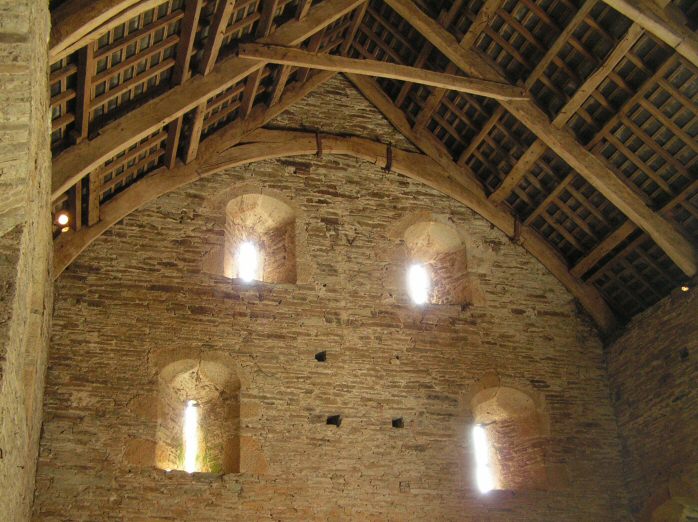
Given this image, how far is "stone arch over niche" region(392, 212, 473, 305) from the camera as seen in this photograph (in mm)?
11281

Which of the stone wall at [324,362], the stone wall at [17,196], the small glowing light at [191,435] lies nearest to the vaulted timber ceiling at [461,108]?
the stone wall at [324,362]

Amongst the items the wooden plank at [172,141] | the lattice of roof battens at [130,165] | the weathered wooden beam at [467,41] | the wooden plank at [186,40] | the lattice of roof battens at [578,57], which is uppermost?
the weathered wooden beam at [467,41]

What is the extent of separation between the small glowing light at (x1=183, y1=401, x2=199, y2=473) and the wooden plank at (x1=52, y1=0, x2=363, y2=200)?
2.90 meters

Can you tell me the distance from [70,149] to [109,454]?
301 centimetres

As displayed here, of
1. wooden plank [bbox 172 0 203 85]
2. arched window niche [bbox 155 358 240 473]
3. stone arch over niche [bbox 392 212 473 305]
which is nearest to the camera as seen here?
wooden plank [bbox 172 0 203 85]

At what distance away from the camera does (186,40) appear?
8.80 m

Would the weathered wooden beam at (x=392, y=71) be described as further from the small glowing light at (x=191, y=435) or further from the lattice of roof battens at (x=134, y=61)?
the small glowing light at (x=191, y=435)

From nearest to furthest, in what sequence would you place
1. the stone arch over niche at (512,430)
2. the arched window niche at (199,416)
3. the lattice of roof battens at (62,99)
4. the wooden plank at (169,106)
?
the lattice of roof battens at (62,99), the wooden plank at (169,106), the arched window niche at (199,416), the stone arch over niche at (512,430)

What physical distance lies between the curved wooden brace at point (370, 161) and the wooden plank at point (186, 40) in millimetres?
1471

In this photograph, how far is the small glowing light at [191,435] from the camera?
32.0 ft

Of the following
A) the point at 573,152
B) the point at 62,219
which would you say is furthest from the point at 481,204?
the point at 62,219

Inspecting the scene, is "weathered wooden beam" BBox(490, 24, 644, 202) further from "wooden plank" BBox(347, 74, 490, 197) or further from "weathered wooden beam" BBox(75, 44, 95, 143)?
"weathered wooden beam" BBox(75, 44, 95, 143)

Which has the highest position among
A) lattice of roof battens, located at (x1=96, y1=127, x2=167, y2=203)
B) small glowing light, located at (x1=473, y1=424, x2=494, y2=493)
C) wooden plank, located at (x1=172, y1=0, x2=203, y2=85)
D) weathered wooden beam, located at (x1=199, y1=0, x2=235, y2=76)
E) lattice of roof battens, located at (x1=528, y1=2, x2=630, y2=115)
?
lattice of roof battens, located at (x1=528, y1=2, x2=630, y2=115)

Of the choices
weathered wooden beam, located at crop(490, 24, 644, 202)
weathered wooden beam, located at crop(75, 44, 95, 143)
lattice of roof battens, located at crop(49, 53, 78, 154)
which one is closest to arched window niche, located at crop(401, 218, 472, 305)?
weathered wooden beam, located at crop(490, 24, 644, 202)
